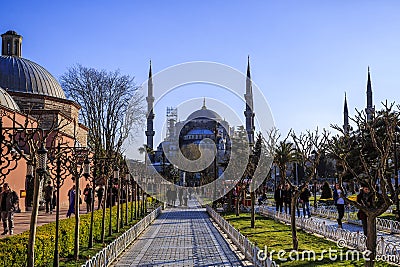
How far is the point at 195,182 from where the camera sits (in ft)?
Result: 190

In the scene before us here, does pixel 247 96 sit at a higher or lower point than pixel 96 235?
higher

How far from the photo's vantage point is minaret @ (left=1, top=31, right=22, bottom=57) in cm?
3541

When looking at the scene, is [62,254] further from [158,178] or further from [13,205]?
[158,178]

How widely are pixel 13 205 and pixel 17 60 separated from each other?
21.8 meters

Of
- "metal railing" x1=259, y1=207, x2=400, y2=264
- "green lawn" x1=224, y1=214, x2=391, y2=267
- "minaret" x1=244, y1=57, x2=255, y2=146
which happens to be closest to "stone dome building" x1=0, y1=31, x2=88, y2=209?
"green lawn" x1=224, y1=214, x2=391, y2=267

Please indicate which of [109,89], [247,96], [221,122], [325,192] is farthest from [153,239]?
[221,122]

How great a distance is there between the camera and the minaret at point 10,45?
3541cm

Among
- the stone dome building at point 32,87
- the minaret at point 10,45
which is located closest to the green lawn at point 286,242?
the stone dome building at point 32,87

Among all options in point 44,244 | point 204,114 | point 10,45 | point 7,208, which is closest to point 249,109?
point 204,114

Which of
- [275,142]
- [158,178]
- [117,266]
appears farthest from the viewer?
[158,178]

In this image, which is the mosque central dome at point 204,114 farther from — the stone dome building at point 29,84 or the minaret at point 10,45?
the minaret at point 10,45

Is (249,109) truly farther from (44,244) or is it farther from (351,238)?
(44,244)

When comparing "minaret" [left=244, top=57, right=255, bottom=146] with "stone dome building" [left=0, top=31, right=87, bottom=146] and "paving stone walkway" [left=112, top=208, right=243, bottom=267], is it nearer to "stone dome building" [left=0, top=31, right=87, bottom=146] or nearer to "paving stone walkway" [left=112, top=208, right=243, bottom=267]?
"stone dome building" [left=0, top=31, right=87, bottom=146]

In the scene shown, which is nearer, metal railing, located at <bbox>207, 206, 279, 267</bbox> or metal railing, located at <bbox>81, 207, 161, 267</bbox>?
metal railing, located at <bbox>207, 206, 279, 267</bbox>
